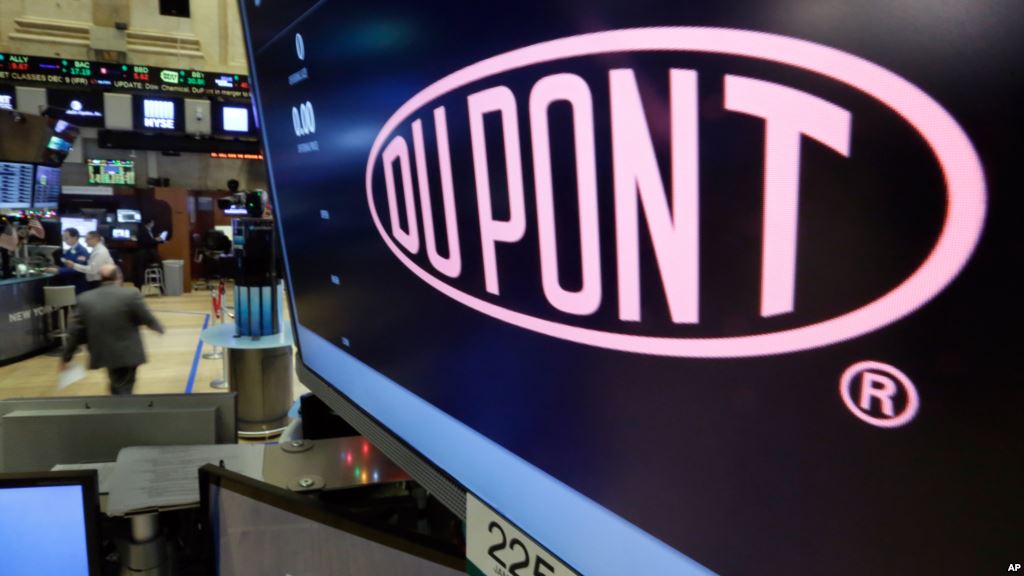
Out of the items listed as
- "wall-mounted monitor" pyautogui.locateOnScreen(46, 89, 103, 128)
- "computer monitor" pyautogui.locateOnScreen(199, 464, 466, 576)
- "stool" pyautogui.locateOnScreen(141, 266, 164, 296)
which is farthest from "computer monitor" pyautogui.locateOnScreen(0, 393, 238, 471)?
"stool" pyautogui.locateOnScreen(141, 266, 164, 296)

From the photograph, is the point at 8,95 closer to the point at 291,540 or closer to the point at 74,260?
the point at 74,260

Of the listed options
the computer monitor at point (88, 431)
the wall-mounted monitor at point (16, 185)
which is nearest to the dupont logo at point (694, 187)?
the computer monitor at point (88, 431)

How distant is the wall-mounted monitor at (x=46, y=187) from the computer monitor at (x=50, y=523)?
27.1 feet

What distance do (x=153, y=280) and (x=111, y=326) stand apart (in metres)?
9.34

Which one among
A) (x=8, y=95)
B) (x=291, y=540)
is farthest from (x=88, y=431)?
(x=8, y=95)

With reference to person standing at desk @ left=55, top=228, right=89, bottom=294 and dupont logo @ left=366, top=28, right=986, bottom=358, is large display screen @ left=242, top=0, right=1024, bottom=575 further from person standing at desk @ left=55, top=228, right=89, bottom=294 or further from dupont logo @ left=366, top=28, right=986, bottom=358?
person standing at desk @ left=55, top=228, right=89, bottom=294

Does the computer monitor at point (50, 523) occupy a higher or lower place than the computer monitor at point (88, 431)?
lower

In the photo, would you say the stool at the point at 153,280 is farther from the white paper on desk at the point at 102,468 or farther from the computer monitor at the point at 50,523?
the computer monitor at the point at 50,523

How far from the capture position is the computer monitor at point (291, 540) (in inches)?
38.3

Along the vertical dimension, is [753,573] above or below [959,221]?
below

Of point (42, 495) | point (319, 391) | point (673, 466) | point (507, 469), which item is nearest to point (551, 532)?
point (507, 469)

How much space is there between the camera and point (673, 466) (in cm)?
50

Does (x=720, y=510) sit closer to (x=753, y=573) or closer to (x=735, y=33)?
(x=753, y=573)

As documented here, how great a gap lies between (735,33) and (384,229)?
674 mm
